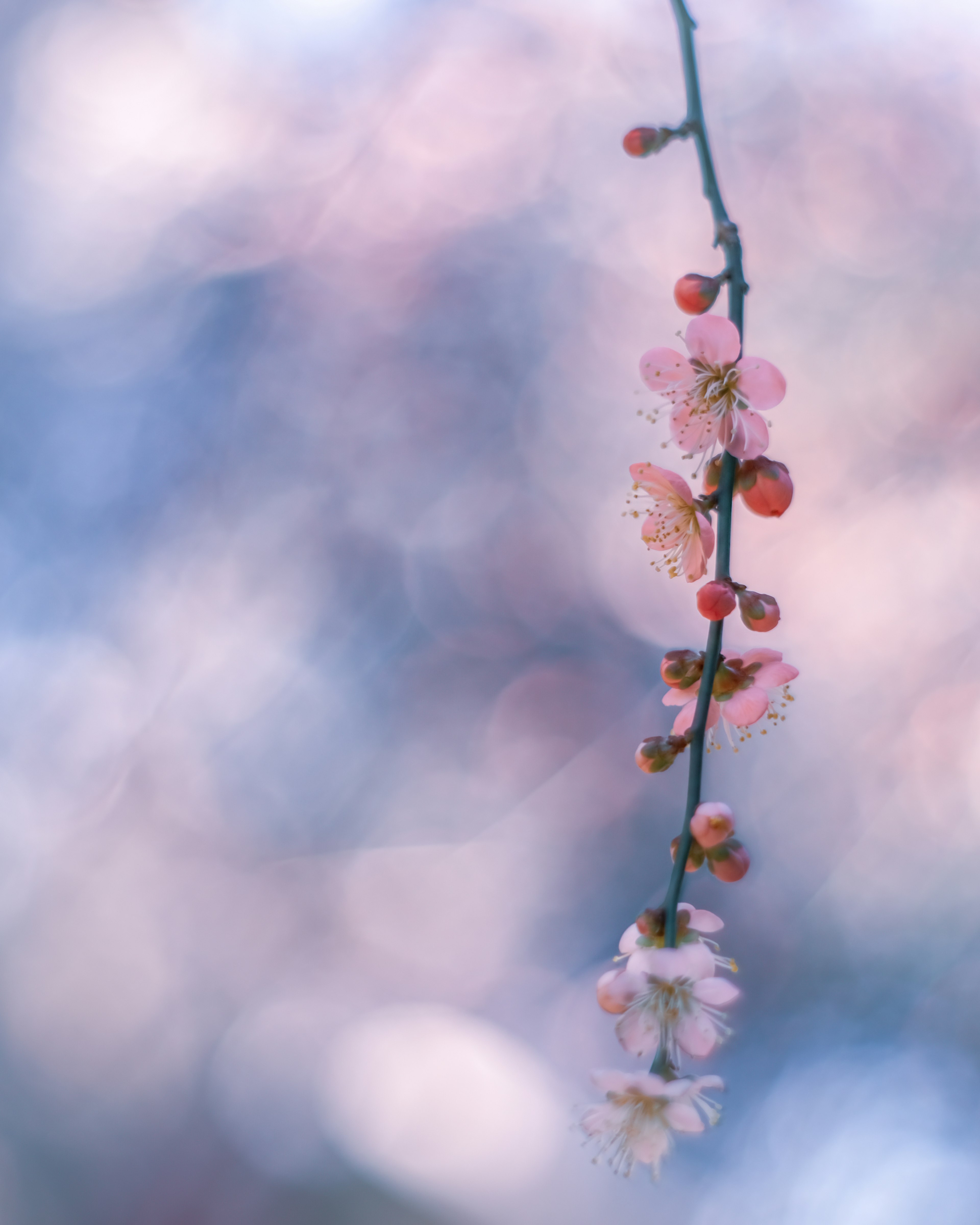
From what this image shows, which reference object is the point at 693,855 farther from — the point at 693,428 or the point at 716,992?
the point at 693,428

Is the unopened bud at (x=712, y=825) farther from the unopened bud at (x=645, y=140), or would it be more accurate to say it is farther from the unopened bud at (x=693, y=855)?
the unopened bud at (x=645, y=140)

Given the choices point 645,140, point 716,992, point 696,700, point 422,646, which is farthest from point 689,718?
point 422,646

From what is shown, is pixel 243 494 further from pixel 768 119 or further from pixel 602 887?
pixel 768 119

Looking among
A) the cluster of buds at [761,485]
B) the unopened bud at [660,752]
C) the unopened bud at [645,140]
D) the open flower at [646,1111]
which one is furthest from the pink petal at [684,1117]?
the unopened bud at [645,140]

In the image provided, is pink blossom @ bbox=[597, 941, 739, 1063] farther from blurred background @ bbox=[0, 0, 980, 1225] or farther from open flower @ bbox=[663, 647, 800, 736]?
blurred background @ bbox=[0, 0, 980, 1225]

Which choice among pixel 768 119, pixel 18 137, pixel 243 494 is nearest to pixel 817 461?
pixel 768 119
